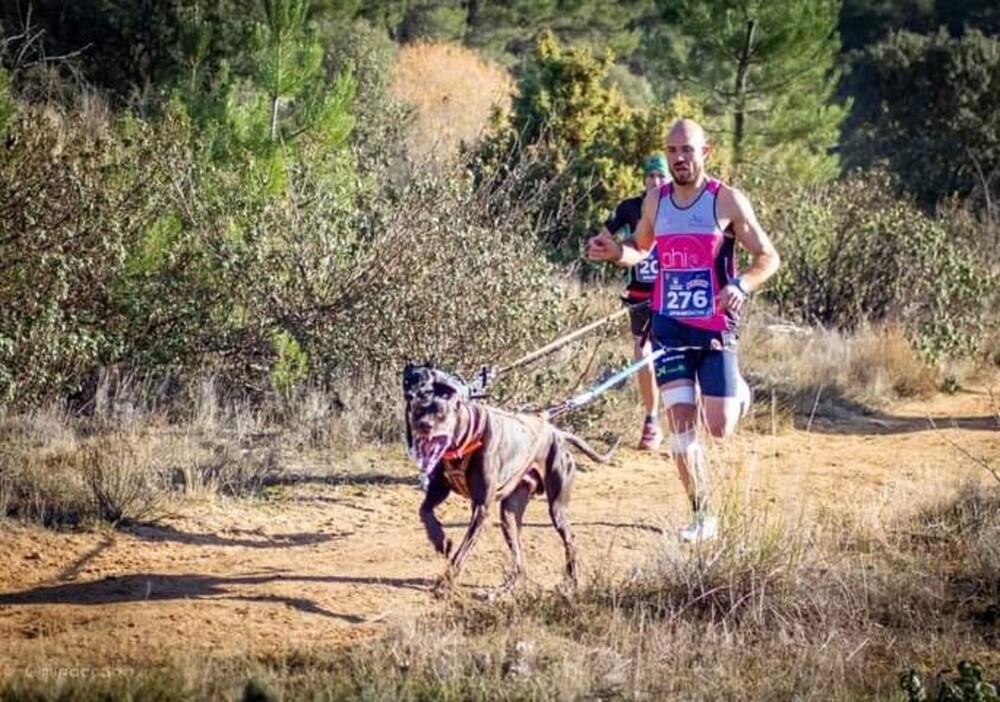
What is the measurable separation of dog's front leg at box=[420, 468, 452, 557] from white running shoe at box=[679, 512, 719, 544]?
1.10 m

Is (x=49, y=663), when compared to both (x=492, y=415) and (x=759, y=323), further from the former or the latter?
(x=759, y=323)

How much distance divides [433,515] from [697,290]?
174 centimetres

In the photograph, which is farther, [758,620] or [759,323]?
[759,323]

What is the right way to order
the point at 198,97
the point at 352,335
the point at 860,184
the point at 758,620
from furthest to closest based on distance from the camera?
the point at 860,184, the point at 198,97, the point at 352,335, the point at 758,620

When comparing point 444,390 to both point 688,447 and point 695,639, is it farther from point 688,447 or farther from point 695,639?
point 688,447

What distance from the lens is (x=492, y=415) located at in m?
5.78

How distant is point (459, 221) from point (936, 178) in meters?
16.1

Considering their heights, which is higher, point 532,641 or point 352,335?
point 352,335

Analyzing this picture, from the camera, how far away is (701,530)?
623cm

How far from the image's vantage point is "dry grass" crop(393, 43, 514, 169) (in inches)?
872

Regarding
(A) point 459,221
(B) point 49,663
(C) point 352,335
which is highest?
(A) point 459,221

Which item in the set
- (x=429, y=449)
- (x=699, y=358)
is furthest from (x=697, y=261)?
(x=429, y=449)

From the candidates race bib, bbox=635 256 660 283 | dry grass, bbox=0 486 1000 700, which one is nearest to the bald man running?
dry grass, bbox=0 486 1000 700

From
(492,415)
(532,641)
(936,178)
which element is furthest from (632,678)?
(936,178)
